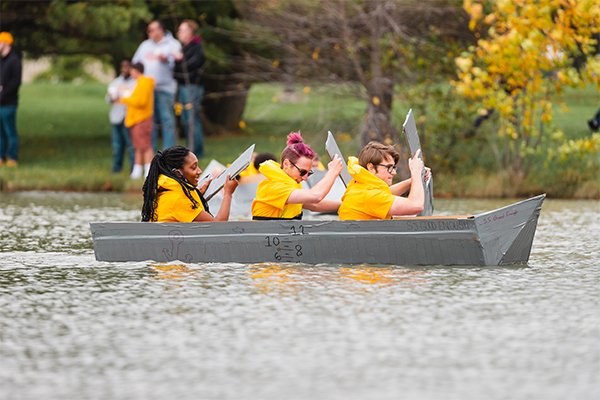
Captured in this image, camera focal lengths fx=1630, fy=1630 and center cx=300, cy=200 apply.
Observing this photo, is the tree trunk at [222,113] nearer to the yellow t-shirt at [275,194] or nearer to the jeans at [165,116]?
the jeans at [165,116]

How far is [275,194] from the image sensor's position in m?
14.2

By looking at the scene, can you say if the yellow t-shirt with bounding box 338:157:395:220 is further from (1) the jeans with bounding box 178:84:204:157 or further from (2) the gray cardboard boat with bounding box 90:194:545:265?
(1) the jeans with bounding box 178:84:204:157

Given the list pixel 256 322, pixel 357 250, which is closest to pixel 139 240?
pixel 357 250

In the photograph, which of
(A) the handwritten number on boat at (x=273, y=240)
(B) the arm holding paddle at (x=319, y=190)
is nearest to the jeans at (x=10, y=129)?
(B) the arm holding paddle at (x=319, y=190)

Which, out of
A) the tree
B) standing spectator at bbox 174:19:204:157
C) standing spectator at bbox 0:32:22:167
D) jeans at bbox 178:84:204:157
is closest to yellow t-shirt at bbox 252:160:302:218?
the tree

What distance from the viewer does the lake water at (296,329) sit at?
8.34 m

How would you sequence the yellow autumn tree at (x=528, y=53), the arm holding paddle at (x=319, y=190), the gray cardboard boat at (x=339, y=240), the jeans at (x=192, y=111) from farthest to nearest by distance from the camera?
the jeans at (x=192, y=111) < the yellow autumn tree at (x=528, y=53) < the arm holding paddle at (x=319, y=190) < the gray cardboard boat at (x=339, y=240)

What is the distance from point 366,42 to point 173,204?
36.4ft

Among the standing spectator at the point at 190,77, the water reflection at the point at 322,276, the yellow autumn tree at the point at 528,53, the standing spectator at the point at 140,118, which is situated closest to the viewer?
the water reflection at the point at 322,276

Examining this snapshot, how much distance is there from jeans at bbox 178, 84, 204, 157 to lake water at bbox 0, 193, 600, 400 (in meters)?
11.4

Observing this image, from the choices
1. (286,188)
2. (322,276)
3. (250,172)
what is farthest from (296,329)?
(250,172)

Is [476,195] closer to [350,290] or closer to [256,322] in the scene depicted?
[350,290]

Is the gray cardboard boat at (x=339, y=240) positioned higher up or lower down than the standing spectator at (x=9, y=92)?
lower down

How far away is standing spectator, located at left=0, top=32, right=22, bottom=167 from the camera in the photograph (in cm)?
2636
